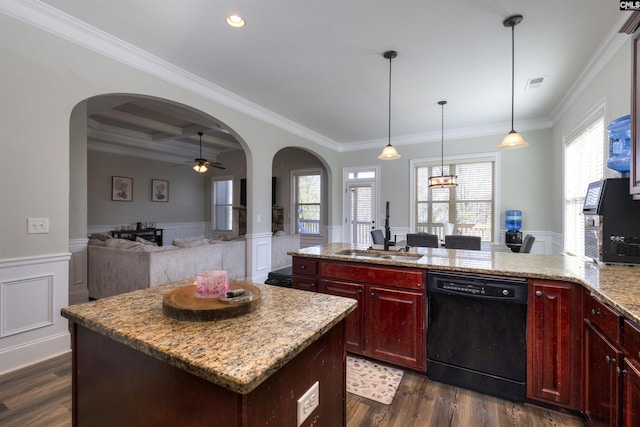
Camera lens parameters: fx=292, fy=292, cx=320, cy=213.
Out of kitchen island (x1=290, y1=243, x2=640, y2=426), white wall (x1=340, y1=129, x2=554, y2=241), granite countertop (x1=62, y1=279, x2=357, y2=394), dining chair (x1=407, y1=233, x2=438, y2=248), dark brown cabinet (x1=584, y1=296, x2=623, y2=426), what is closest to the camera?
granite countertop (x1=62, y1=279, x2=357, y2=394)

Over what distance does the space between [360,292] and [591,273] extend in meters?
1.54

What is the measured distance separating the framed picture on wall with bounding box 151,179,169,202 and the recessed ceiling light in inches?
251

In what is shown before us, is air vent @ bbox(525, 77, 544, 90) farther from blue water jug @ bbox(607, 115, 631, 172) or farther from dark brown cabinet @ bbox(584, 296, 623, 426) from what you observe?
dark brown cabinet @ bbox(584, 296, 623, 426)

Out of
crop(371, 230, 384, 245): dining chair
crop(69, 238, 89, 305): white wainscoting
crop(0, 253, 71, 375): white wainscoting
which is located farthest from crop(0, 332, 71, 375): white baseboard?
crop(371, 230, 384, 245): dining chair

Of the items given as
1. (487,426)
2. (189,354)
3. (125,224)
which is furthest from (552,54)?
(125,224)

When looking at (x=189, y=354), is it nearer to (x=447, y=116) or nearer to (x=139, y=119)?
(x=447, y=116)

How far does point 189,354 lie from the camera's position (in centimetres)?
81

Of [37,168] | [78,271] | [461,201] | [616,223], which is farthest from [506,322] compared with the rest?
[78,271]

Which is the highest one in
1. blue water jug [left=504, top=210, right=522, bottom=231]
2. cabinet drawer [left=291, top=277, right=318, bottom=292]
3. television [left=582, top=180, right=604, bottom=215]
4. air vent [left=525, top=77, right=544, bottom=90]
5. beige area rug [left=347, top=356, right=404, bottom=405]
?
air vent [left=525, top=77, right=544, bottom=90]

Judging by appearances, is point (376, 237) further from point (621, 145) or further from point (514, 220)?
point (621, 145)

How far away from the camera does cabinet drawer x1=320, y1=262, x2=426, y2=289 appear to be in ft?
7.31

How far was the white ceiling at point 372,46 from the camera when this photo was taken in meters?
2.43

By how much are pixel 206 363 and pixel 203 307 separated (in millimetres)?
324

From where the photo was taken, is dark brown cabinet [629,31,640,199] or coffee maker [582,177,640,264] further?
coffee maker [582,177,640,264]
